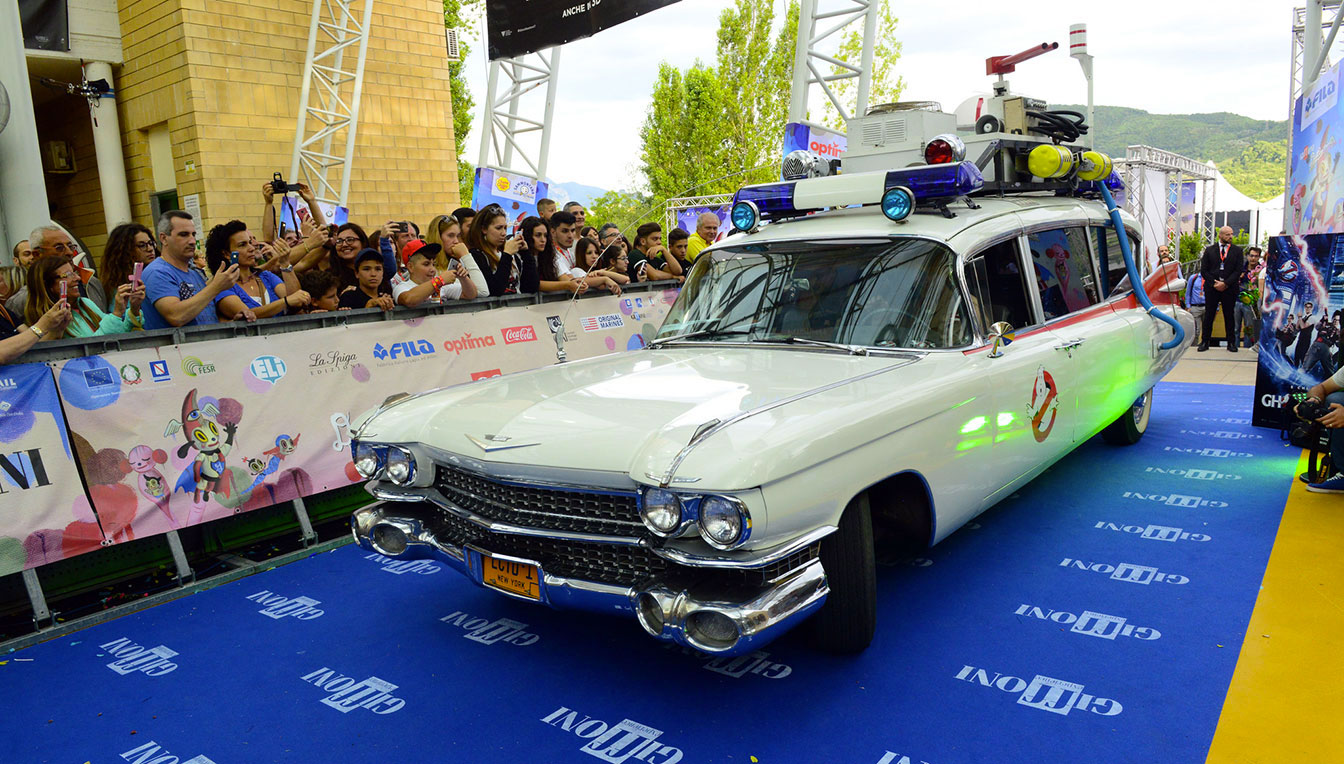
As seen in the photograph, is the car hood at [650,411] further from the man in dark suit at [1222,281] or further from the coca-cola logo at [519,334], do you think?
the man in dark suit at [1222,281]

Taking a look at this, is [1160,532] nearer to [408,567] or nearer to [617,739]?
[617,739]

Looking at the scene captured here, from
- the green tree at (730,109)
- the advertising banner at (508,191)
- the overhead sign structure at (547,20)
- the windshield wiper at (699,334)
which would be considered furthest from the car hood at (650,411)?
the green tree at (730,109)

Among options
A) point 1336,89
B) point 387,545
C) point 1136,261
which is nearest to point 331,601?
point 387,545

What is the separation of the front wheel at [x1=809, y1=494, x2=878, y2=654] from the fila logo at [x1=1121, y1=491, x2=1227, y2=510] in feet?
9.37

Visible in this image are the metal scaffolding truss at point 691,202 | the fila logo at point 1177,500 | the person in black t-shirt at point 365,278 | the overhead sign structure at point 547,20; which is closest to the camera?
the fila logo at point 1177,500

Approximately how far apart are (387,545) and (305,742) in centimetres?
88

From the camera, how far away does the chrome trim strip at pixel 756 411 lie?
266 cm

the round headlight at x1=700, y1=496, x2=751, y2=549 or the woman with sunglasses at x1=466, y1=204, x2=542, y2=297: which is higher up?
the woman with sunglasses at x1=466, y1=204, x2=542, y2=297

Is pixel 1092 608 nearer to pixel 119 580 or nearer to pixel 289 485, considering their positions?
pixel 289 485

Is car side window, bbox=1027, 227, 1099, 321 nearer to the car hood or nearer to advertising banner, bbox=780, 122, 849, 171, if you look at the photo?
the car hood

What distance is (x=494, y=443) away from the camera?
3168 millimetres

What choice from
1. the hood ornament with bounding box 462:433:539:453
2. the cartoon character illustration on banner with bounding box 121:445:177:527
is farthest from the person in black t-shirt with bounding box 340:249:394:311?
the hood ornament with bounding box 462:433:539:453

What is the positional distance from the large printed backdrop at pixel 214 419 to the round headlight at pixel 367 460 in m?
1.34

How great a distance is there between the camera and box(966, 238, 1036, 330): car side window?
4.10 metres
